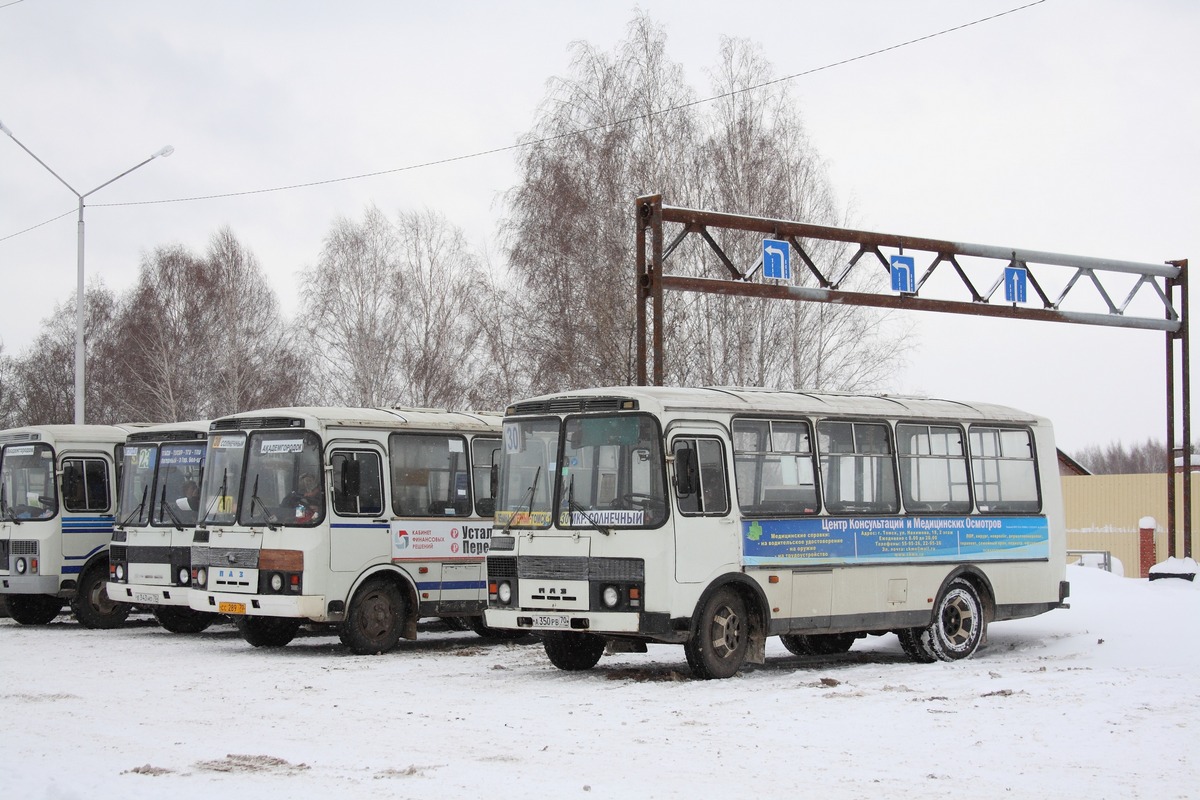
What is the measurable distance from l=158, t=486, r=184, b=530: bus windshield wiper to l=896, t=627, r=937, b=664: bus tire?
9.21m

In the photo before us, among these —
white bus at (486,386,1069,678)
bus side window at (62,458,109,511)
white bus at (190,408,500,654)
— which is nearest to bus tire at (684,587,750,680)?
white bus at (486,386,1069,678)

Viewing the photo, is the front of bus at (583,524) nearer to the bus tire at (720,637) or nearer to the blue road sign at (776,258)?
the bus tire at (720,637)

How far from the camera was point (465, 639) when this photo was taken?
19.8 meters

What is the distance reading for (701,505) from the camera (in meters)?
14.0

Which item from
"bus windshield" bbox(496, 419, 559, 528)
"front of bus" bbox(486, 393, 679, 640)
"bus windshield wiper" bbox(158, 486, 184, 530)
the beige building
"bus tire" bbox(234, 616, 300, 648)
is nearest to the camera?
"front of bus" bbox(486, 393, 679, 640)

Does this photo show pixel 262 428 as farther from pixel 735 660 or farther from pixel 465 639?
pixel 735 660

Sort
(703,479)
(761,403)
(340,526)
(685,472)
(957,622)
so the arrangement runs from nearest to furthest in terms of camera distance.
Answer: (685,472), (703,479), (761,403), (957,622), (340,526)

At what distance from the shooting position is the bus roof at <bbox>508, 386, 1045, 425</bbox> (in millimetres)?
14031

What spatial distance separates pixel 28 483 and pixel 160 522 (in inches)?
109

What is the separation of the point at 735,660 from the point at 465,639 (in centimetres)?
643

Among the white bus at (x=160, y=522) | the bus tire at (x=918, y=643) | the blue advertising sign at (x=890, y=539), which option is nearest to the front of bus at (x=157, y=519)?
the white bus at (x=160, y=522)

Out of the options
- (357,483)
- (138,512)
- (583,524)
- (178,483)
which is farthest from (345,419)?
(583,524)

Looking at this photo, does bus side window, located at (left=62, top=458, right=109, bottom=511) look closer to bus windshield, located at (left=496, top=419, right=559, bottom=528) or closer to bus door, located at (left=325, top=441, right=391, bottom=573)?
bus door, located at (left=325, top=441, right=391, bottom=573)

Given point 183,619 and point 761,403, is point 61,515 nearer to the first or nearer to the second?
point 183,619
